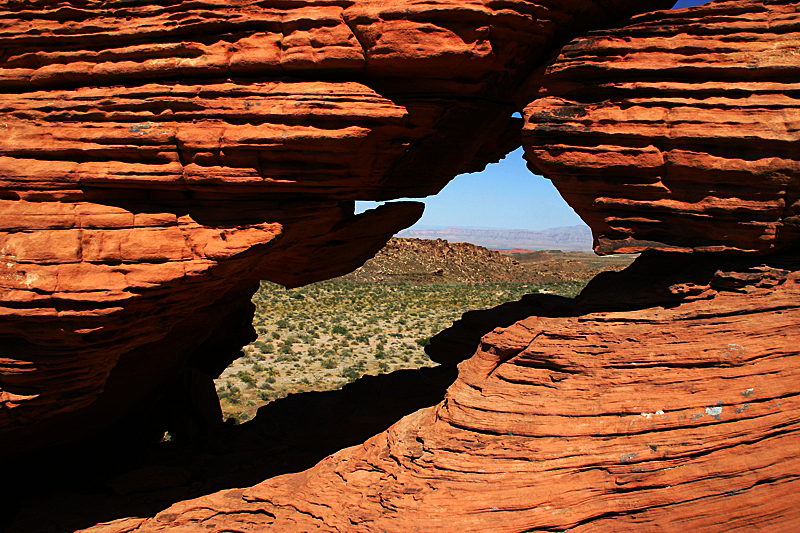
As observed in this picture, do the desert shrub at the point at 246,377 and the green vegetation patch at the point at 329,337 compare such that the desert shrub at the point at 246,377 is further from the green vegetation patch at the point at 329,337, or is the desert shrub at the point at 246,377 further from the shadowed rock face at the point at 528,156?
the shadowed rock face at the point at 528,156

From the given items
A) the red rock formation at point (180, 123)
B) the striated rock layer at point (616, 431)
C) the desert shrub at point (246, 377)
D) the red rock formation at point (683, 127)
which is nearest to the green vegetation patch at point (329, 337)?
the desert shrub at point (246, 377)

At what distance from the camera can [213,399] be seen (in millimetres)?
13266

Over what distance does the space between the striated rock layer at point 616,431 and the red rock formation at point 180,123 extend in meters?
3.50

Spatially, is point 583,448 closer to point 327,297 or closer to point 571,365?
point 571,365

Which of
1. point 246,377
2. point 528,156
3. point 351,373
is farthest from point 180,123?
point 351,373

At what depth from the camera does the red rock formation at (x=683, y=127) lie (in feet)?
21.1

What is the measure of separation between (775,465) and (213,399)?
11.7 m

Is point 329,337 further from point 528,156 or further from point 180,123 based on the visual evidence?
point 528,156

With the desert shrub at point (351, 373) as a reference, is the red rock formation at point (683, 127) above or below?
above

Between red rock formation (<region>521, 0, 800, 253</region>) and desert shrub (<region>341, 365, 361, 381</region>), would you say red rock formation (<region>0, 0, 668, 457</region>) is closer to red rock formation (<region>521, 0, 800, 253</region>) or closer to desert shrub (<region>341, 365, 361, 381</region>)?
red rock formation (<region>521, 0, 800, 253</region>)

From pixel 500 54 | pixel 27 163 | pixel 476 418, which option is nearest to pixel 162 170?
pixel 27 163

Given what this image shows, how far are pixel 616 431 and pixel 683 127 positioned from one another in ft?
12.7

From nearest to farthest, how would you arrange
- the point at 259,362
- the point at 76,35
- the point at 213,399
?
1. the point at 76,35
2. the point at 213,399
3. the point at 259,362

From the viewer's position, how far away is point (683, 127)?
6.60 meters
